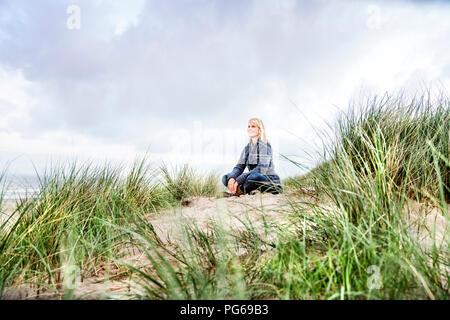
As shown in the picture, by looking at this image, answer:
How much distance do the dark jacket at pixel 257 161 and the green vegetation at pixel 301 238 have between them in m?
1.76

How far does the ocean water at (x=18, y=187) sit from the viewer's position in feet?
7.70

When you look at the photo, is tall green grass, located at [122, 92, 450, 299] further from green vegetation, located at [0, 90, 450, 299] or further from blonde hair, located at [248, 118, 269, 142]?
blonde hair, located at [248, 118, 269, 142]

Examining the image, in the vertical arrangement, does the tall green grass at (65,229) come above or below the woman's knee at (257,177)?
below

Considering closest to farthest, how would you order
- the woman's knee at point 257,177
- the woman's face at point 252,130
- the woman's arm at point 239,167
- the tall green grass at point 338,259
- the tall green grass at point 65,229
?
the tall green grass at point 338,259 → the tall green grass at point 65,229 → the woman's knee at point 257,177 → the woman's face at point 252,130 → the woman's arm at point 239,167

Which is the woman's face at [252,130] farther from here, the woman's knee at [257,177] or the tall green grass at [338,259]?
the tall green grass at [338,259]

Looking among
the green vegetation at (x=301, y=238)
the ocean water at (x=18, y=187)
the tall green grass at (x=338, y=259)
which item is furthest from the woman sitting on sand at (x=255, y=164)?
the ocean water at (x=18, y=187)

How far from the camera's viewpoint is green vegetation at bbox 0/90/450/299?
1.34 metres

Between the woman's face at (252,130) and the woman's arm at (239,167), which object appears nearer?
the woman's face at (252,130)

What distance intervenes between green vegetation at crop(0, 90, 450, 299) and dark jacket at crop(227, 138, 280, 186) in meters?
1.76

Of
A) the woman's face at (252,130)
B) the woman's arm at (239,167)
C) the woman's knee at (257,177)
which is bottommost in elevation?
the woman's knee at (257,177)

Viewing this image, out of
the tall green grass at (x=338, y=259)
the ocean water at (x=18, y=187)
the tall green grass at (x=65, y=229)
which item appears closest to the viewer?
the tall green grass at (x=338, y=259)

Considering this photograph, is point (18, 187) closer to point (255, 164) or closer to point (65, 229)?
point (65, 229)

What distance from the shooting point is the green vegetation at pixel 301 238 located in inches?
52.9
